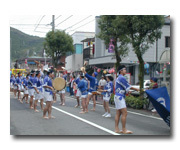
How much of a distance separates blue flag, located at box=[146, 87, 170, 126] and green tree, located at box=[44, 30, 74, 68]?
379 inches

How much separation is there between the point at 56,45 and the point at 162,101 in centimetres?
1201

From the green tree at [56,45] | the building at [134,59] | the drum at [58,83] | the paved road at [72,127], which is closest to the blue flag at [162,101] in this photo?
the paved road at [72,127]

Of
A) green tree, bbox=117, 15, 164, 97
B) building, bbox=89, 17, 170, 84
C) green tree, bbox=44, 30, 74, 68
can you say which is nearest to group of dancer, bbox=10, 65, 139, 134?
green tree, bbox=44, 30, 74, 68

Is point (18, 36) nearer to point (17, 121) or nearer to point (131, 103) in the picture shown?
point (17, 121)

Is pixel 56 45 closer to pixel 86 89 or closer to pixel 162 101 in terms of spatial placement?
pixel 86 89

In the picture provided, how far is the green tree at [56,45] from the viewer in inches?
705

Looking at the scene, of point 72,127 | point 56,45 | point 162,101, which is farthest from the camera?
point 56,45

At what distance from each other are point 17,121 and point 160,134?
5210mm

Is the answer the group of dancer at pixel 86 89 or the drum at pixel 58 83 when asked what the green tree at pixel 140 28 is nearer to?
the group of dancer at pixel 86 89

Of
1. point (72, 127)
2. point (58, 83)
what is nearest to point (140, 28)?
point (58, 83)

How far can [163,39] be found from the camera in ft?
76.6

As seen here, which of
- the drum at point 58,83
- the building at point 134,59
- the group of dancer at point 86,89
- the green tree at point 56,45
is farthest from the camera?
the building at point 134,59

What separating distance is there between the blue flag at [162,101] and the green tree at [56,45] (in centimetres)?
963

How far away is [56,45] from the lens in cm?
1914
